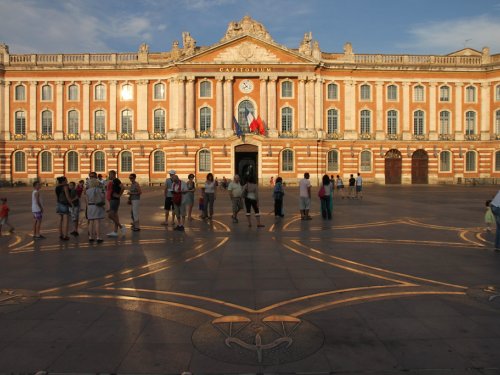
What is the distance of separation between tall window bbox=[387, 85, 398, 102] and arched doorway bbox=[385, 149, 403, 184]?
617cm

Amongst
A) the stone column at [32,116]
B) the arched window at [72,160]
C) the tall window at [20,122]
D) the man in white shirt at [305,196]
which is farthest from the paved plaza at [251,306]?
the tall window at [20,122]

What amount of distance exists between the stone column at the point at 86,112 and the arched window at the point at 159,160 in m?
8.17

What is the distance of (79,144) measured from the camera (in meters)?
50.2

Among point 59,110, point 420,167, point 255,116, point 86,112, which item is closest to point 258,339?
point 255,116

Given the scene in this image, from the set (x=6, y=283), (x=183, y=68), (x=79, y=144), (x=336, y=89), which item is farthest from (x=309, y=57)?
(x=6, y=283)

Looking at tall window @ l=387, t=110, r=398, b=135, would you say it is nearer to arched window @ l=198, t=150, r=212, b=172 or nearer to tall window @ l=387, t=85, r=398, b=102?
tall window @ l=387, t=85, r=398, b=102

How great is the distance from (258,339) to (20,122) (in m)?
53.6

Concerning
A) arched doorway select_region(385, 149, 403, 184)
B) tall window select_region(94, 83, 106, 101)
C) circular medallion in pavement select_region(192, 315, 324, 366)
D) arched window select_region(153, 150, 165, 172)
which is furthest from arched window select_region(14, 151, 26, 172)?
circular medallion in pavement select_region(192, 315, 324, 366)

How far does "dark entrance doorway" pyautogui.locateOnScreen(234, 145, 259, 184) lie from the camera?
4784cm

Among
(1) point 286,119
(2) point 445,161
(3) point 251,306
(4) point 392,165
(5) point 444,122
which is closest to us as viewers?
(3) point 251,306

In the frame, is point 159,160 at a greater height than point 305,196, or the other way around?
point 159,160

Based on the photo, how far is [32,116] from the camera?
50250 mm

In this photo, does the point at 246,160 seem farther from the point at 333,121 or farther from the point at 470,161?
the point at 470,161

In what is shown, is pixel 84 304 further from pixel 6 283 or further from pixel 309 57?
pixel 309 57
